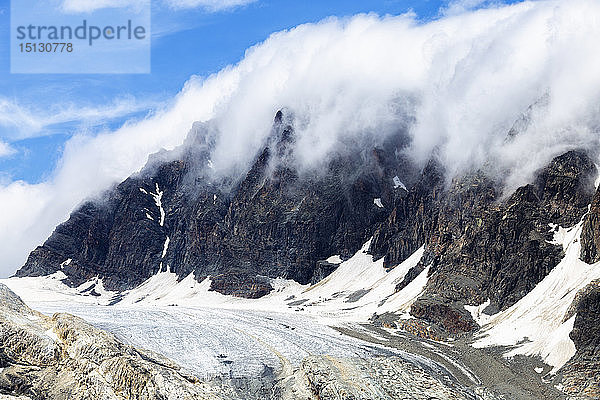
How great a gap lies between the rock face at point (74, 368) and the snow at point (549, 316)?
4635 centimetres

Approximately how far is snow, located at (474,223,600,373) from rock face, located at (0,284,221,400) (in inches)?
1825

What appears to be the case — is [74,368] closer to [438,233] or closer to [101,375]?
[101,375]

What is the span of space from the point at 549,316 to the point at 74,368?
6518cm

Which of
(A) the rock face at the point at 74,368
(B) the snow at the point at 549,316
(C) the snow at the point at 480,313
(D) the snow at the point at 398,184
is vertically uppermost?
(D) the snow at the point at 398,184

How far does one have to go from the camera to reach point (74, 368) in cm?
3003

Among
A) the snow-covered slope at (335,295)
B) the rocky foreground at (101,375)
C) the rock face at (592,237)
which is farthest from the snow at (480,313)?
the rocky foreground at (101,375)

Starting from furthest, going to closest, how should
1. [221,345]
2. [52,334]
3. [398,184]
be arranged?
1. [398,184]
2. [221,345]
3. [52,334]

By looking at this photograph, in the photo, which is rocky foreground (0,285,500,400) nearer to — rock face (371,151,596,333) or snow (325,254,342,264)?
rock face (371,151,596,333)

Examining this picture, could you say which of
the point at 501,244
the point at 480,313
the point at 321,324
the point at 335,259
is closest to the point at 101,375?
the point at 321,324

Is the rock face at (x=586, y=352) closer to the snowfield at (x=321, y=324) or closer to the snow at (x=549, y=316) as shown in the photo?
the snow at (x=549, y=316)

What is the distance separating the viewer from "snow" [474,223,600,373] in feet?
217

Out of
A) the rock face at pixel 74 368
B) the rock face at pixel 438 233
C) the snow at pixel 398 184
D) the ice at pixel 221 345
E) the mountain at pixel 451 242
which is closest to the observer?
the rock face at pixel 74 368

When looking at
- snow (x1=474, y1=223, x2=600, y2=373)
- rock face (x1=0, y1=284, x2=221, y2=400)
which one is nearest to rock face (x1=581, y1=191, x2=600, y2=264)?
snow (x1=474, y1=223, x2=600, y2=373)

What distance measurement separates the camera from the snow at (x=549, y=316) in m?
66.2
